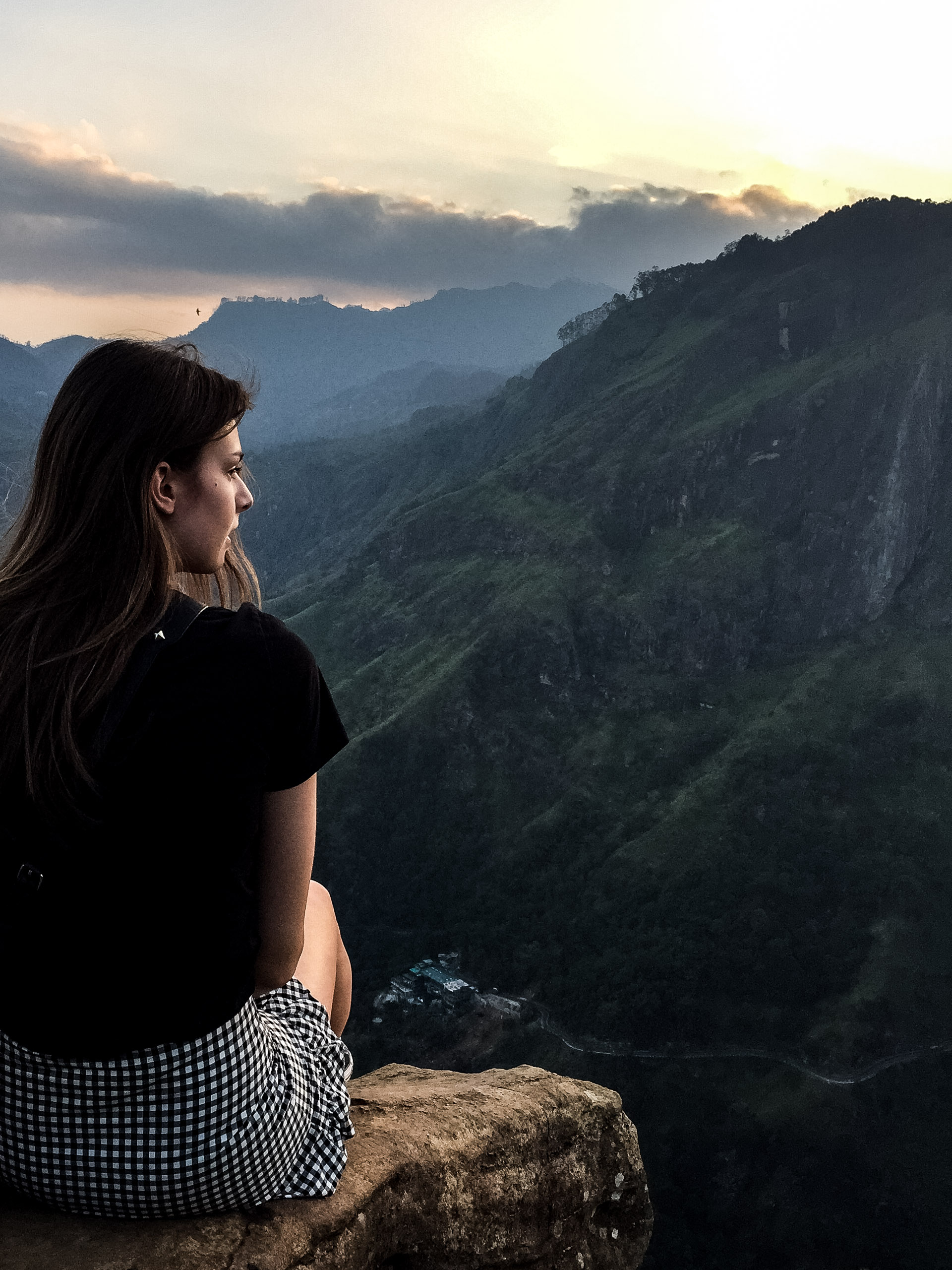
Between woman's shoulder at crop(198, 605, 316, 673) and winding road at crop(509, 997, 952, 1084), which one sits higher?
woman's shoulder at crop(198, 605, 316, 673)

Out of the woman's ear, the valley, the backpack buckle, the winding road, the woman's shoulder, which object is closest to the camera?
the backpack buckle

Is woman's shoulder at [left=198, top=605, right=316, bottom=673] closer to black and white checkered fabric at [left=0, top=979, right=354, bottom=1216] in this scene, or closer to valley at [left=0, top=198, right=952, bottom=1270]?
black and white checkered fabric at [left=0, top=979, right=354, bottom=1216]

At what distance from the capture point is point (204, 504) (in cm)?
305

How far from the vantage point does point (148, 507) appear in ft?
9.15

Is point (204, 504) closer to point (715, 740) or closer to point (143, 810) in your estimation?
point (143, 810)

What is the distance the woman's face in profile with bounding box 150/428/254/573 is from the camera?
297cm

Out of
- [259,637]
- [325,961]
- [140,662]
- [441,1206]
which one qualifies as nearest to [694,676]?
[441,1206]

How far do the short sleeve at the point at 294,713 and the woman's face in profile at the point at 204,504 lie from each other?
1.52ft

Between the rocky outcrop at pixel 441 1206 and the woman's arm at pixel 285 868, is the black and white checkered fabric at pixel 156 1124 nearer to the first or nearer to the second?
the rocky outcrop at pixel 441 1206

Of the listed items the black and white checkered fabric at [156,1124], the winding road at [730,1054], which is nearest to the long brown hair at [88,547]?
the black and white checkered fabric at [156,1124]

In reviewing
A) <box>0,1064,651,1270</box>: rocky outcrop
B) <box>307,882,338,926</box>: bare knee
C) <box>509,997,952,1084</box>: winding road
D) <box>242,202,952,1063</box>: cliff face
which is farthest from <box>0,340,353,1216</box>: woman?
<box>242,202,952,1063</box>: cliff face

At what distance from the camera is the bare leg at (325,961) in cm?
384

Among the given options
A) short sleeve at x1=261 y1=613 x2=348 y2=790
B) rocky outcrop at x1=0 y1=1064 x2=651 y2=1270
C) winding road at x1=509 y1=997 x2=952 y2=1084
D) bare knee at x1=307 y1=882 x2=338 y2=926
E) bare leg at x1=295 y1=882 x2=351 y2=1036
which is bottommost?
winding road at x1=509 y1=997 x2=952 y2=1084

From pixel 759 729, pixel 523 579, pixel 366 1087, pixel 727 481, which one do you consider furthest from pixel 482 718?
pixel 366 1087
